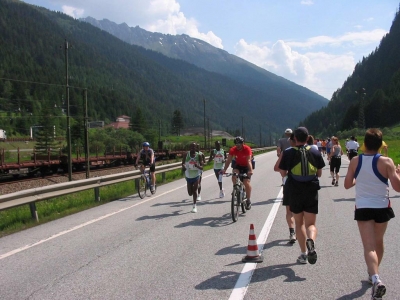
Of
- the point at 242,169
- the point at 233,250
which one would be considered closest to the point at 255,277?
the point at 233,250

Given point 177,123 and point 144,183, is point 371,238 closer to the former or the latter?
point 144,183

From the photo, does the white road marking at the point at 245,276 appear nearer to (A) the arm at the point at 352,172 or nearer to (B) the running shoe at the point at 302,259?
A: (B) the running shoe at the point at 302,259

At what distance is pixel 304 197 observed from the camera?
19.7 ft

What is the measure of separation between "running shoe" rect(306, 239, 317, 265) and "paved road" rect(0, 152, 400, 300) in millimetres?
178

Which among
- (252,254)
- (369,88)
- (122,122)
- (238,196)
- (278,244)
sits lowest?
(278,244)

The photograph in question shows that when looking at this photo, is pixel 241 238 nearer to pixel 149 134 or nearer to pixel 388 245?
pixel 388 245

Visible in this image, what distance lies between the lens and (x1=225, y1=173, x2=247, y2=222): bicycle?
966cm

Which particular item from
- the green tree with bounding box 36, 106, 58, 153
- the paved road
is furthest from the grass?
the green tree with bounding box 36, 106, 58, 153

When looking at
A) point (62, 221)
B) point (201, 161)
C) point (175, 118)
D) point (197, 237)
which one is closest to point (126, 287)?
point (197, 237)

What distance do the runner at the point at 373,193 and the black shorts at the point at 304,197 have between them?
3.51 feet

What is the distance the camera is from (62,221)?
34.4 feet

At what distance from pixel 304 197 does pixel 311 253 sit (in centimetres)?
72

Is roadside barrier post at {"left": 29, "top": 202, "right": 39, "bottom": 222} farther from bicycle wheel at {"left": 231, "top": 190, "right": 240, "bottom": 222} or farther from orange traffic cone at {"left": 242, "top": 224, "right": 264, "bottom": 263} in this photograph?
orange traffic cone at {"left": 242, "top": 224, "right": 264, "bottom": 263}

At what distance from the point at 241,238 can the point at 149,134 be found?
119 metres
